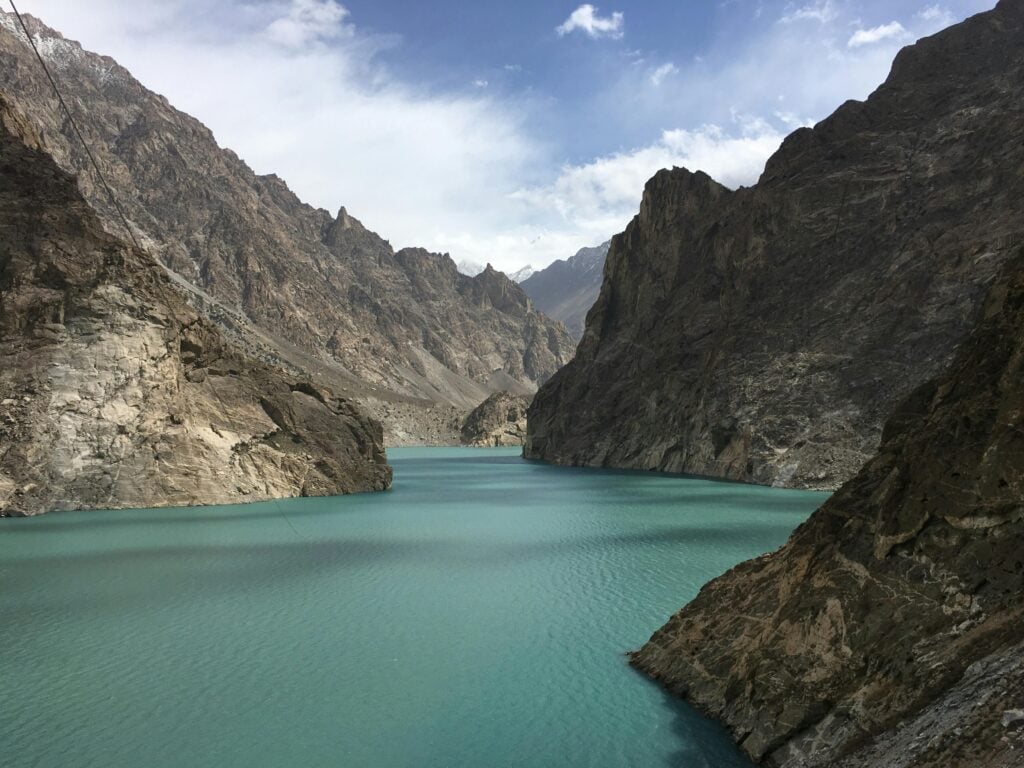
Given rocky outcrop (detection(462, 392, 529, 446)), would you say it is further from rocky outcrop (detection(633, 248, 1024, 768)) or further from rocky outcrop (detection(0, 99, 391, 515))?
rocky outcrop (detection(633, 248, 1024, 768))

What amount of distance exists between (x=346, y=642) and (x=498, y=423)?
142 metres

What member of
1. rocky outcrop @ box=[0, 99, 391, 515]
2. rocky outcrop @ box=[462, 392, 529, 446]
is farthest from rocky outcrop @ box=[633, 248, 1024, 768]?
rocky outcrop @ box=[462, 392, 529, 446]

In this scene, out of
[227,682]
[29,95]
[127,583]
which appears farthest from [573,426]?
[29,95]

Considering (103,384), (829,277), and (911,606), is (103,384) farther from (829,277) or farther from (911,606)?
(829,277)

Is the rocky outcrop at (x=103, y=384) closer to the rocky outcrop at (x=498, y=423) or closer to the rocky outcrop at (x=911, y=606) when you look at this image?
the rocky outcrop at (x=911, y=606)

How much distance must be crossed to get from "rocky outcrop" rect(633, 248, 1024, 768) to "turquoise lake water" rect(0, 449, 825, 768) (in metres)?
1.42

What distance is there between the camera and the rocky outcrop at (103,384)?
35.8 m

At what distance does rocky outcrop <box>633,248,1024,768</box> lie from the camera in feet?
23.3

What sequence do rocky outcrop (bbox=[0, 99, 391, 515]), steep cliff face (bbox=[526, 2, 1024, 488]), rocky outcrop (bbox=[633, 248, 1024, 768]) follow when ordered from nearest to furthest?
rocky outcrop (bbox=[633, 248, 1024, 768])
rocky outcrop (bbox=[0, 99, 391, 515])
steep cliff face (bbox=[526, 2, 1024, 488])

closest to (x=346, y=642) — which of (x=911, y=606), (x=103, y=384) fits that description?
(x=911, y=606)

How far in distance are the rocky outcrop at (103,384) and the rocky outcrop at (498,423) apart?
11002cm

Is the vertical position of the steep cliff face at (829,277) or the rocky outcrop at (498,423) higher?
the steep cliff face at (829,277)

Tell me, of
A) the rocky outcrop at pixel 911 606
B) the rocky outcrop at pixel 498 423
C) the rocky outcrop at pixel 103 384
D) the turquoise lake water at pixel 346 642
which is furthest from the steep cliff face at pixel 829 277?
the rocky outcrop at pixel 498 423

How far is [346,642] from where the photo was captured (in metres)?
15.3
